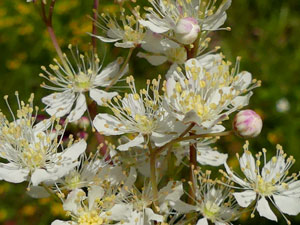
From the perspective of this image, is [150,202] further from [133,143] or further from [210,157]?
[210,157]

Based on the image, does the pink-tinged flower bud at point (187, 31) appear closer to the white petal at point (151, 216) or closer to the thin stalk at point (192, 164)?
the thin stalk at point (192, 164)

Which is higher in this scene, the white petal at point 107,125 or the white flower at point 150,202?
the white petal at point 107,125

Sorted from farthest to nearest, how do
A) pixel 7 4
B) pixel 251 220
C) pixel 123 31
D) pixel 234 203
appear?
pixel 7 4 < pixel 251 220 < pixel 123 31 < pixel 234 203

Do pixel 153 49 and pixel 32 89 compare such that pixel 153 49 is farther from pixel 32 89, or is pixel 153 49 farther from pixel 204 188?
pixel 32 89

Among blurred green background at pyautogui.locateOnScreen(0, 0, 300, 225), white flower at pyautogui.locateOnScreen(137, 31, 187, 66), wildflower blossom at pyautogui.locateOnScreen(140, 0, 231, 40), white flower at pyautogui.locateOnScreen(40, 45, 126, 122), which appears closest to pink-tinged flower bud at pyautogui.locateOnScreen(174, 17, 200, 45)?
wildflower blossom at pyautogui.locateOnScreen(140, 0, 231, 40)

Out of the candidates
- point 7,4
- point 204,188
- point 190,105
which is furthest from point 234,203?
point 7,4

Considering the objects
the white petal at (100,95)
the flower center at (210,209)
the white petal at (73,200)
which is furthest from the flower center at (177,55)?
the white petal at (73,200)
